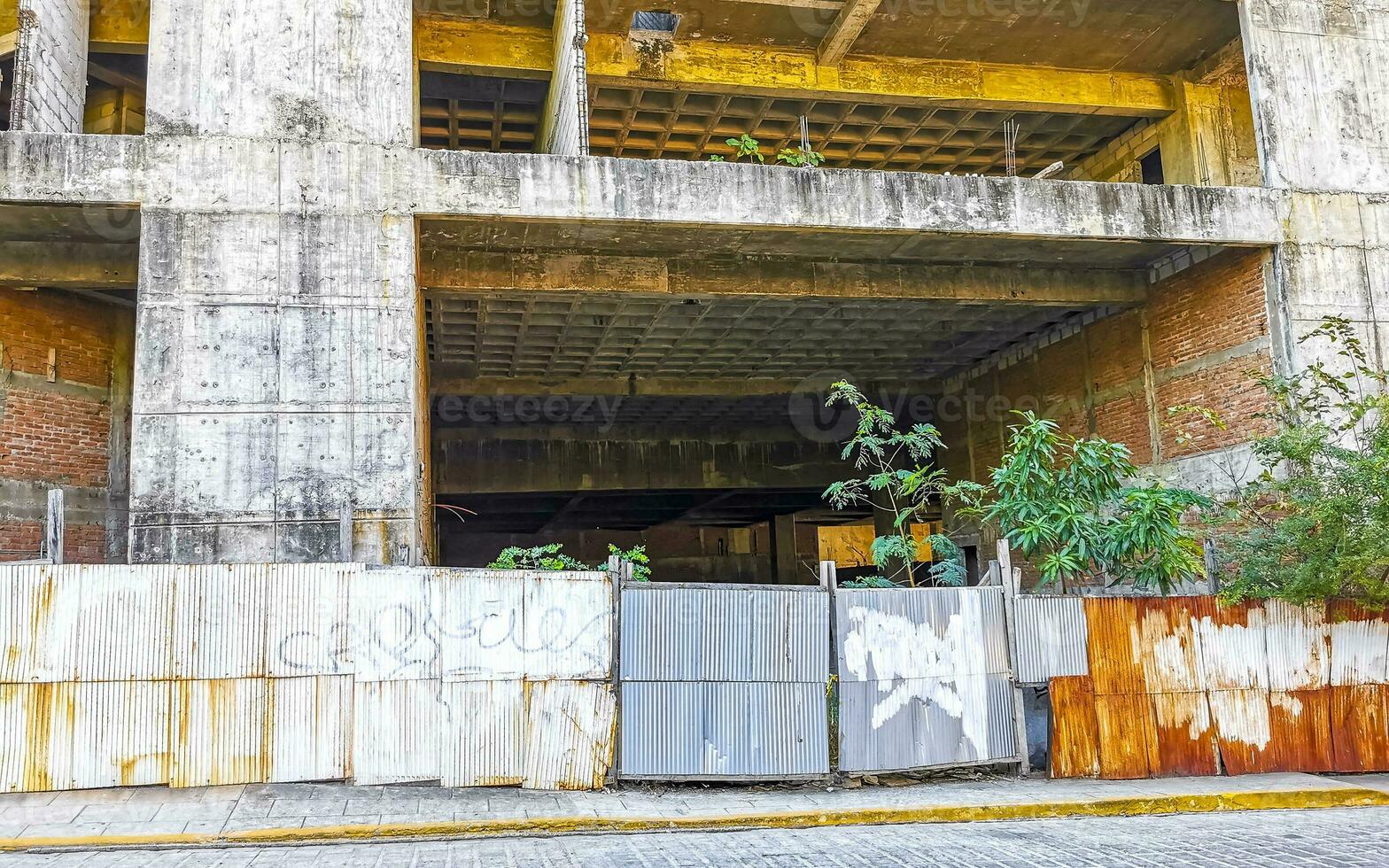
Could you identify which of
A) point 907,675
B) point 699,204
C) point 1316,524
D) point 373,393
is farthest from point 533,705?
point 1316,524

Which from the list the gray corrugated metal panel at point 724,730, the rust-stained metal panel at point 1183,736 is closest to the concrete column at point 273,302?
the gray corrugated metal panel at point 724,730

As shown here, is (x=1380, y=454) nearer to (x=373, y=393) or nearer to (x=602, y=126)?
(x=373, y=393)

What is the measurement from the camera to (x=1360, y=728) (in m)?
11.0

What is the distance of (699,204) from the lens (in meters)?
13.0

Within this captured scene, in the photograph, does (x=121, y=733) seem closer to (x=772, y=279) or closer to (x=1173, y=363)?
(x=772, y=279)

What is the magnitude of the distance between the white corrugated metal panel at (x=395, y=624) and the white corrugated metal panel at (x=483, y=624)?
0.11 m

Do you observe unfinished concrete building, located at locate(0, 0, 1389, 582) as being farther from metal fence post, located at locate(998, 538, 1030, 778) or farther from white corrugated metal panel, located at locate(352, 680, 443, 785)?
metal fence post, located at locate(998, 538, 1030, 778)

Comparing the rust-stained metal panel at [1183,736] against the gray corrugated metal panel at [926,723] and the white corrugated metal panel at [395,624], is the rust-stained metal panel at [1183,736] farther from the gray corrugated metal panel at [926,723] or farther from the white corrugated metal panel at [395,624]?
the white corrugated metal panel at [395,624]

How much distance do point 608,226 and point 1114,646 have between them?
771 cm

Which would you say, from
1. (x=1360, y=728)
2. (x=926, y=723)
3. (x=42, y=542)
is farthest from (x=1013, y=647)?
(x=42, y=542)

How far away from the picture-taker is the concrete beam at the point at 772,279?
47.9 ft

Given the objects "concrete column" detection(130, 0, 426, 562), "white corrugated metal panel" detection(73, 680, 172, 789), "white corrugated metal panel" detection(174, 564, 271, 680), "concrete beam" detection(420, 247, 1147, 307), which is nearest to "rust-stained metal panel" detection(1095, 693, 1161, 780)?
"concrete column" detection(130, 0, 426, 562)

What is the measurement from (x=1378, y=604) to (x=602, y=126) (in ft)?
44.7

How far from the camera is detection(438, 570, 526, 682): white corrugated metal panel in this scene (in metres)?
9.11
